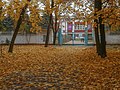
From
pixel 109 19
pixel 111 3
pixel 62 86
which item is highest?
pixel 111 3

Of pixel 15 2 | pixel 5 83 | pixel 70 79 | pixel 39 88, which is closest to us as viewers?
pixel 39 88

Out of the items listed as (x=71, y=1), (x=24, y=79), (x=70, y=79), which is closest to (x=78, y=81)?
(x=70, y=79)

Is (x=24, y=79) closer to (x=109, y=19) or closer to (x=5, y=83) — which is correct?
(x=5, y=83)

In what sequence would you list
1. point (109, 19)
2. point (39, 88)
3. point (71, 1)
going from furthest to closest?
point (71, 1) → point (109, 19) → point (39, 88)

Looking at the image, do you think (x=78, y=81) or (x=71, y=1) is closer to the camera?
(x=78, y=81)

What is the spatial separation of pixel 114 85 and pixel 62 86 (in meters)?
1.62

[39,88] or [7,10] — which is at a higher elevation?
[7,10]

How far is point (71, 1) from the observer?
19.8 m

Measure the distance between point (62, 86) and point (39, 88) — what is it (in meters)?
0.77

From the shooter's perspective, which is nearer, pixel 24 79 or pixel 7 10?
pixel 24 79

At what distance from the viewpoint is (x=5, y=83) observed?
9828mm

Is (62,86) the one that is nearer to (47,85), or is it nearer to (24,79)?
(47,85)

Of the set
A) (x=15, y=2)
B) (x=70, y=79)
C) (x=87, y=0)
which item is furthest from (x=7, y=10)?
(x=70, y=79)

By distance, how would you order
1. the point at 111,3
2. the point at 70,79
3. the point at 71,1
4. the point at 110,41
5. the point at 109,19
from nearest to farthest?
the point at 70,79 < the point at 109,19 < the point at 111,3 < the point at 71,1 < the point at 110,41
